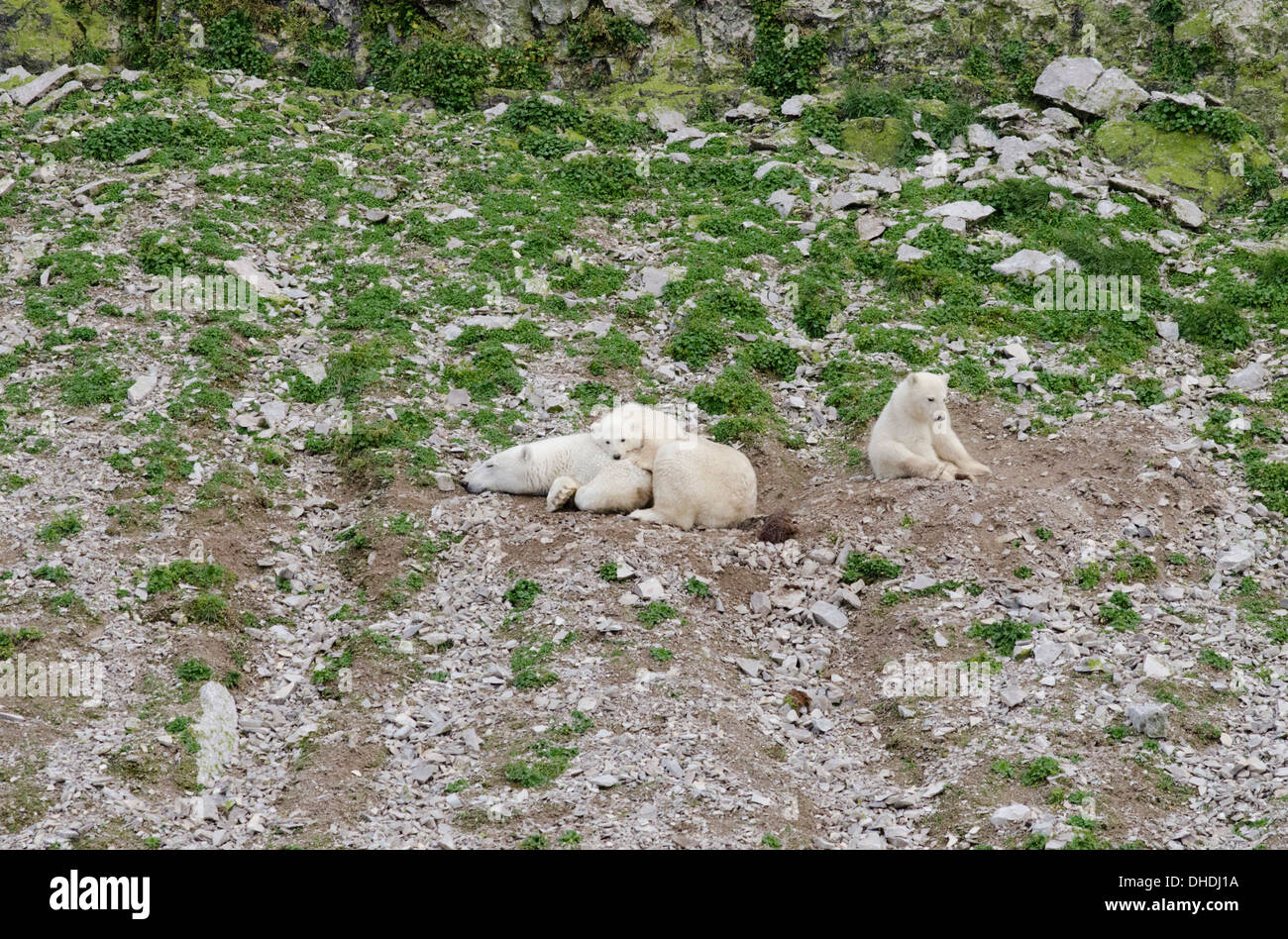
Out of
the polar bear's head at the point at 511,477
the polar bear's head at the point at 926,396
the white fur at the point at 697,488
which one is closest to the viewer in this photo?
the white fur at the point at 697,488

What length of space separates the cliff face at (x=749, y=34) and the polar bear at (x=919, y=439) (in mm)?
12113

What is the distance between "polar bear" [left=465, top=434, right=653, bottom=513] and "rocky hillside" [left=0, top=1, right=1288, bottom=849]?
1.10ft

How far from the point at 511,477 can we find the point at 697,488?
2.23 m

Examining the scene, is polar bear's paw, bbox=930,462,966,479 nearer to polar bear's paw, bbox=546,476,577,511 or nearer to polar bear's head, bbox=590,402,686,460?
polar bear's head, bbox=590,402,686,460

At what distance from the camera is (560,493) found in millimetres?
12945

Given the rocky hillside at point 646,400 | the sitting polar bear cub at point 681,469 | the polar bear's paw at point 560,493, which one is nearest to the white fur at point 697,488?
the sitting polar bear cub at point 681,469

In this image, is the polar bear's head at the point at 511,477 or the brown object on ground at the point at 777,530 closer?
the brown object on ground at the point at 777,530

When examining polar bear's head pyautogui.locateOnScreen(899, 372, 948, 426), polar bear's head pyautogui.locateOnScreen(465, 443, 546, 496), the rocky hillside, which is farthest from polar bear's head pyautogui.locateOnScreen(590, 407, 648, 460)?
polar bear's head pyautogui.locateOnScreen(899, 372, 948, 426)

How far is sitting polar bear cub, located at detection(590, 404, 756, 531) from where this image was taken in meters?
12.6

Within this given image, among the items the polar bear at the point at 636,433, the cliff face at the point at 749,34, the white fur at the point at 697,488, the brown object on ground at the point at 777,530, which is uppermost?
the cliff face at the point at 749,34

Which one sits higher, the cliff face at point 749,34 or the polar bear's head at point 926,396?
the cliff face at point 749,34

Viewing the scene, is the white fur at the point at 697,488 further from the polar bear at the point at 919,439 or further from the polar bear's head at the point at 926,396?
the polar bear's head at the point at 926,396

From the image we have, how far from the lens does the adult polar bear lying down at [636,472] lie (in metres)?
12.6

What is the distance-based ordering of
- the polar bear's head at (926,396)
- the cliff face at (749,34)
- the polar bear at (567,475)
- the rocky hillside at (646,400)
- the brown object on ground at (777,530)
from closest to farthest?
the rocky hillside at (646,400)
the brown object on ground at (777,530)
the polar bear at (567,475)
the polar bear's head at (926,396)
the cliff face at (749,34)
